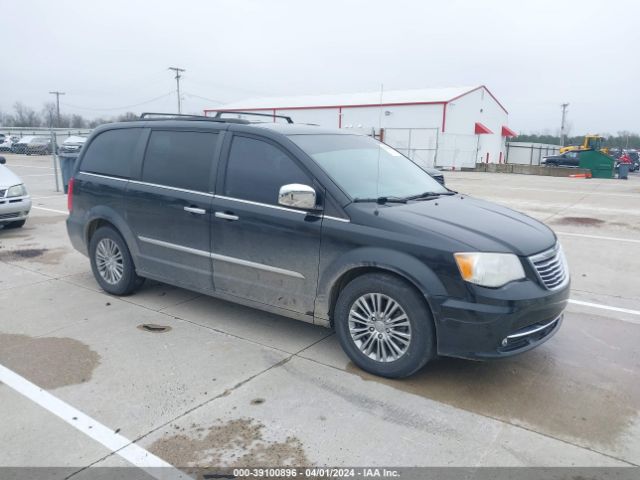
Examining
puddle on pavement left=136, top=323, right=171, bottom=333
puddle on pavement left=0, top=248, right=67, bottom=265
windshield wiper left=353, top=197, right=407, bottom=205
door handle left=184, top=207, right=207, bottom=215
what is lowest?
puddle on pavement left=136, top=323, right=171, bottom=333

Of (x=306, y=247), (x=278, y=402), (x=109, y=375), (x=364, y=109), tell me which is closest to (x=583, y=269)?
(x=306, y=247)

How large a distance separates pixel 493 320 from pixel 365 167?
1795 millimetres

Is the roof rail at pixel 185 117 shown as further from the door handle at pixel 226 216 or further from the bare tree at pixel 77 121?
the bare tree at pixel 77 121

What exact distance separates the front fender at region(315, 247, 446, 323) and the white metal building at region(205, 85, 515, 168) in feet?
91.9

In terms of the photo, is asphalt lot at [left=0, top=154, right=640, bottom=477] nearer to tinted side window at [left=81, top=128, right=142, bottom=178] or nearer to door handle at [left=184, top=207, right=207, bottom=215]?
door handle at [left=184, top=207, right=207, bottom=215]

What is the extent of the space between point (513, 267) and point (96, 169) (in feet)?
14.7

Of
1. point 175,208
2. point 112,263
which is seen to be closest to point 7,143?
point 112,263

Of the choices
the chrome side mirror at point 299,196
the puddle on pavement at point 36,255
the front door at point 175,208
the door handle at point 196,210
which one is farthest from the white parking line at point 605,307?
the puddle on pavement at point 36,255

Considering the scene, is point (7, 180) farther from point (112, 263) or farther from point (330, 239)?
point (330, 239)

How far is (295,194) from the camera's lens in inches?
155

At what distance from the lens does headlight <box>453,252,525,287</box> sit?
3463mm

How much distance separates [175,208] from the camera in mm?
4871

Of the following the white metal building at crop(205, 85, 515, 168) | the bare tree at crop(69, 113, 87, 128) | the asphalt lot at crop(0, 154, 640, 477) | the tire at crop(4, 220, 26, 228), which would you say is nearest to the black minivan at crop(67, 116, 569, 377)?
the asphalt lot at crop(0, 154, 640, 477)

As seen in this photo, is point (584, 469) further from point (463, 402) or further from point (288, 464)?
point (288, 464)
